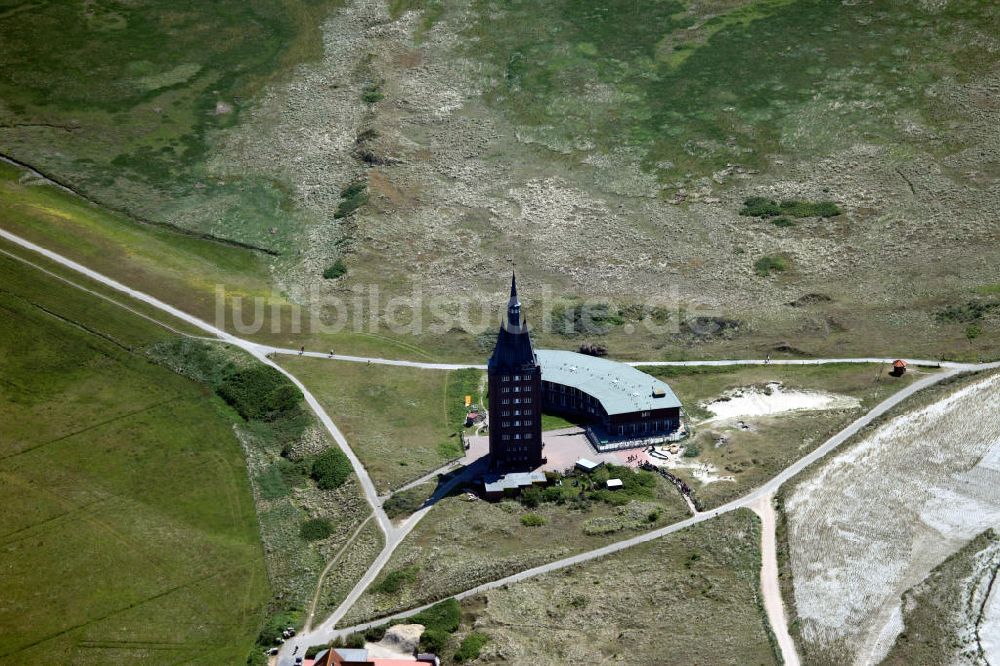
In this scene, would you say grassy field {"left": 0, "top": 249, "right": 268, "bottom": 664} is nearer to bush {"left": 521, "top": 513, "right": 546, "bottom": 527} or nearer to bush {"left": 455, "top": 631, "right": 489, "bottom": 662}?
bush {"left": 455, "top": 631, "right": 489, "bottom": 662}

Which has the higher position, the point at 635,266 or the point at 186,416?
the point at 635,266

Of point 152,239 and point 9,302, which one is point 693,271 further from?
point 9,302

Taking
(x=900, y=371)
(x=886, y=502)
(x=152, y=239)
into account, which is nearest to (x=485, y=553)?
(x=886, y=502)

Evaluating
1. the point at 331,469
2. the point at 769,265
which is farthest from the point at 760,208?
the point at 331,469

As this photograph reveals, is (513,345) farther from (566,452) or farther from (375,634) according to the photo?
(375,634)

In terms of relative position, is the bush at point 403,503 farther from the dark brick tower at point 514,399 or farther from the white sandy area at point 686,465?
the white sandy area at point 686,465

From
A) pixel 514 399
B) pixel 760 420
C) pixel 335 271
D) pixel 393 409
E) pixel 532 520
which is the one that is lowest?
pixel 393 409
